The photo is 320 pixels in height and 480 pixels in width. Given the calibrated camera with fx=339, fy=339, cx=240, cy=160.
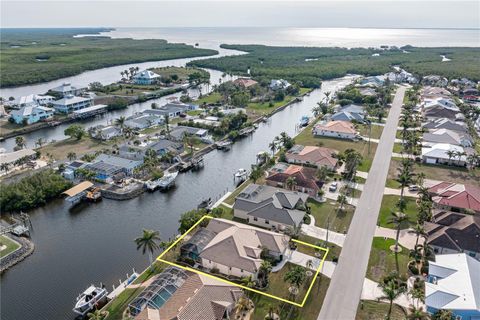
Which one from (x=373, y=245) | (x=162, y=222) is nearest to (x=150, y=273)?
(x=162, y=222)

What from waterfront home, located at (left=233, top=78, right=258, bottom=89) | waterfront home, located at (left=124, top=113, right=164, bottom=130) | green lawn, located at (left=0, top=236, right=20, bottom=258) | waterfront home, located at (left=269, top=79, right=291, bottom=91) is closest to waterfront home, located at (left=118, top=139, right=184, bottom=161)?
waterfront home, located at (left=124, top=113, right=164, bottom=130)

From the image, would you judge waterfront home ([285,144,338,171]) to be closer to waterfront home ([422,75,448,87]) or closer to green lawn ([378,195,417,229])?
green lawn ([378,195,417,229])

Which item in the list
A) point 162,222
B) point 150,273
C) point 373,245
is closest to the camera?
point 150,273

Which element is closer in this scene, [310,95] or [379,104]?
[379,104]

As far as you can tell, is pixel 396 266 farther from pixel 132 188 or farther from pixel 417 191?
pixel 132 188

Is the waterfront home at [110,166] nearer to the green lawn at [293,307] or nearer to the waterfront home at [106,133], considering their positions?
the waterfront home at [106,133]

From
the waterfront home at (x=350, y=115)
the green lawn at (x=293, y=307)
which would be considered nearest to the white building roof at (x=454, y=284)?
the green lawn at (x=293, y=307)
